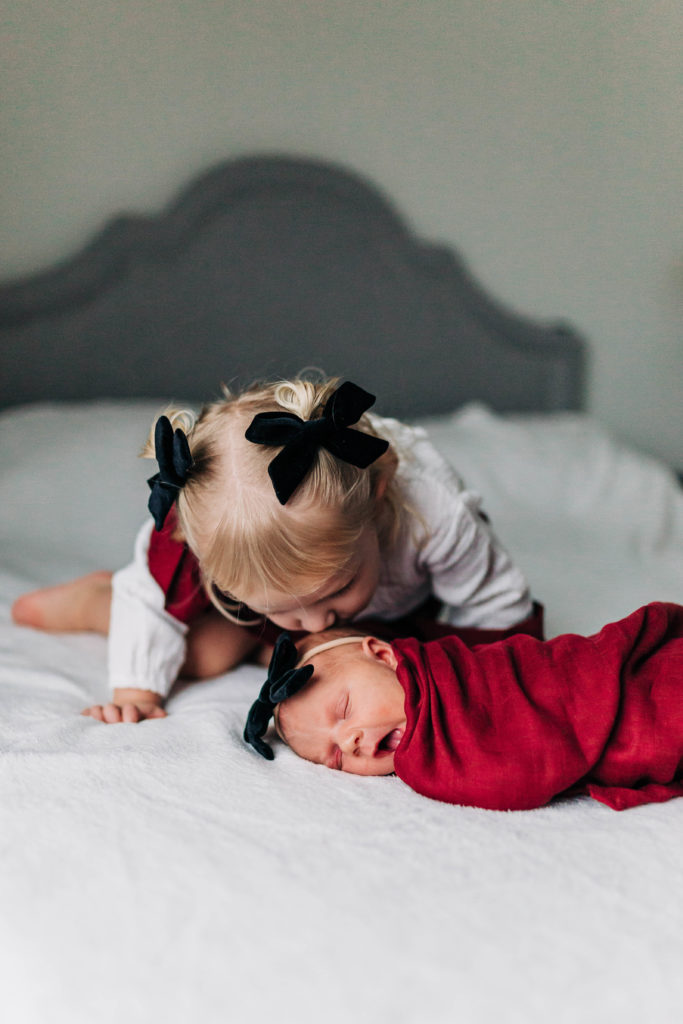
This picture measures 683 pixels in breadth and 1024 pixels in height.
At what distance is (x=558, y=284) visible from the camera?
2.55 metres

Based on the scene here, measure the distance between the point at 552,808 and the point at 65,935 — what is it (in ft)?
1.45

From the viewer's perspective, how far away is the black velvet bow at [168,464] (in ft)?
3.18

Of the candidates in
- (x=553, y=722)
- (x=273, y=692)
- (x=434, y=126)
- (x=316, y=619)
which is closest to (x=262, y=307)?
(x=434, y=126)

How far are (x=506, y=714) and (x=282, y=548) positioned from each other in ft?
0.97

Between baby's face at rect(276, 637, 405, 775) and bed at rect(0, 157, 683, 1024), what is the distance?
0.03 m

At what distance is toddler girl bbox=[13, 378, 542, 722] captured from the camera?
0.95 m

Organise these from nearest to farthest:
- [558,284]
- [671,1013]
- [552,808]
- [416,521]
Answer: [671,1013], [552,808], [416,521], [558,284]

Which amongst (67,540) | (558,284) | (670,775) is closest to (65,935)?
(670,775)

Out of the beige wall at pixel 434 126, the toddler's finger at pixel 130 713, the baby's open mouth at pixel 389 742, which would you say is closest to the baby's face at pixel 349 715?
the baby's open mouth at pixel 389 742

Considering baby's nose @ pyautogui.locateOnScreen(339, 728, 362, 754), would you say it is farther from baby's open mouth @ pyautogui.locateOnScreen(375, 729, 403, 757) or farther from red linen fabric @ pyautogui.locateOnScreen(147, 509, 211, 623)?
red linen fabric @ pyautogui.locateOnScreen(147, 509, 211, 623)

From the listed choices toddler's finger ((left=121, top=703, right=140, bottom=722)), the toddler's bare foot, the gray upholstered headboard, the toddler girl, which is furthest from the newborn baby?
the gray upholstered headboard

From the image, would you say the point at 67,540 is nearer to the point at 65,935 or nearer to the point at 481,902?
the point at 65,935

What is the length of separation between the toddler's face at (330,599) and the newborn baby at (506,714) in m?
0.07

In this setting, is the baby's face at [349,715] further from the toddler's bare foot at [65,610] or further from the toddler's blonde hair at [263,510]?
the toddler's bare foot at [65,610]
